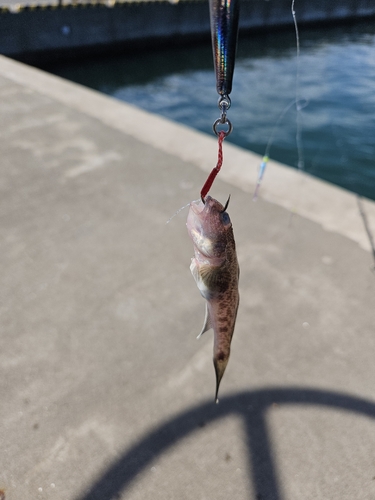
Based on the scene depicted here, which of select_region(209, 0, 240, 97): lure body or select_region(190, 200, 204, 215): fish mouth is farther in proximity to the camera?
select_region(190, 200, 204, 215): fish mouth

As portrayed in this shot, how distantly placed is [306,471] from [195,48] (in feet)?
75.6

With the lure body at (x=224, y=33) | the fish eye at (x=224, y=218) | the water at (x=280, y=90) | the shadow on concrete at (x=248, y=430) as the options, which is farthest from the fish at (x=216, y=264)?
the water at (x=280, y=90)

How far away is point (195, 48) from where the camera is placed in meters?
21.8

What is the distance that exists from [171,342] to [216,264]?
6.12 ft

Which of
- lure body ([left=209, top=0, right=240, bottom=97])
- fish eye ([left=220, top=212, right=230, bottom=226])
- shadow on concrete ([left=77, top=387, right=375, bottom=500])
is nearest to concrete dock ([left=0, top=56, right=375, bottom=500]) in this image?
shadow on concrete ([left=77, top=387, right=375, bottom=500])

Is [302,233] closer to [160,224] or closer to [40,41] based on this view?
[160,224]

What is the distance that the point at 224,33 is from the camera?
4.60 feet

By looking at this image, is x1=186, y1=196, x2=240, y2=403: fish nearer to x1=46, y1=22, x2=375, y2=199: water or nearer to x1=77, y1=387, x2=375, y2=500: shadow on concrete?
x1=77, y1=387, x2=375, y2=500: shadow on concrete

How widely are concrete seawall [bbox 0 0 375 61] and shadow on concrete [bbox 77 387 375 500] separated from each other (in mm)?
18428

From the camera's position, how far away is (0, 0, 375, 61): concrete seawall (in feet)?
54.4

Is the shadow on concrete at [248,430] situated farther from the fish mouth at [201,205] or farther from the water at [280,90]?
the water at [280,90]

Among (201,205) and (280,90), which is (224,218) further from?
(280,90)

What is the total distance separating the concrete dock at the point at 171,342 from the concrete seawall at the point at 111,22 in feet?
45.8

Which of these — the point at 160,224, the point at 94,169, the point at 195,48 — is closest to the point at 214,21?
the point at 160,224
